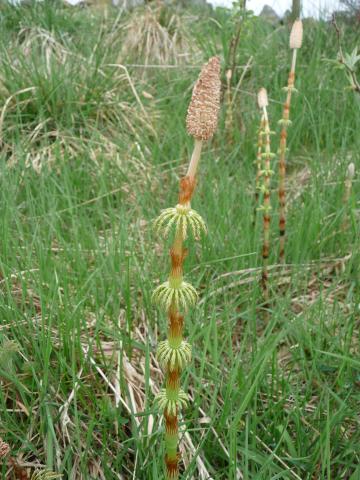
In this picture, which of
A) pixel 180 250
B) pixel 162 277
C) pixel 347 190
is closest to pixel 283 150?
pixel 347 190

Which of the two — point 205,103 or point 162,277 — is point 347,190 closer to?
point 162,277

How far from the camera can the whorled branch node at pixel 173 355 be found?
3.00 ft

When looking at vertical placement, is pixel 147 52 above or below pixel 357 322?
above

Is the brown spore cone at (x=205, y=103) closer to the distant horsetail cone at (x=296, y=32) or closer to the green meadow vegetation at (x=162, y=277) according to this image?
the green meadow vegetation at (x=162, y=277)

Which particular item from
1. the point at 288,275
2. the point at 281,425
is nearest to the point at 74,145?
the point at 288,275

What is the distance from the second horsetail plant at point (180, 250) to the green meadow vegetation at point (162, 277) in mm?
143

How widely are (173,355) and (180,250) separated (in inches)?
7.1

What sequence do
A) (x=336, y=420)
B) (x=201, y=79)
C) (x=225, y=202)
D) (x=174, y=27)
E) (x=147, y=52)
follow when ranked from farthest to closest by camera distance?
(x=174, y=27), (x=147, y=52), (x=225, y=202), (x=336, y=420), (x=201, y=79)

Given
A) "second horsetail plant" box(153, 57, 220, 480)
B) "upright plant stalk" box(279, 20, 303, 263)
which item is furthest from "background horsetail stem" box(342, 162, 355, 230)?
"second horsetail plant" box(153, 57, 220, 480)

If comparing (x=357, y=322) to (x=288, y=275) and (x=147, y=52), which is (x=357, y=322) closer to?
(x=288, y=275)

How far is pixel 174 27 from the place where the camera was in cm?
520

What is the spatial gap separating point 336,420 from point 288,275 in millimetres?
884

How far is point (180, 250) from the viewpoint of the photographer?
0.87m

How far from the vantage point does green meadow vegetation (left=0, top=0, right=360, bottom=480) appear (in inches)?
54.9
